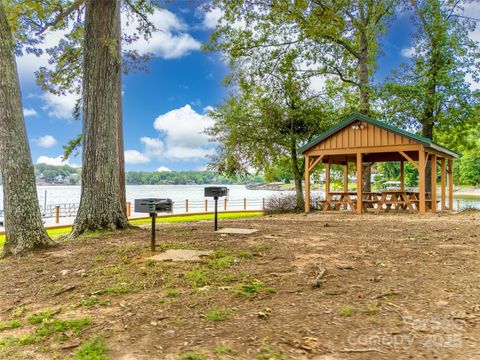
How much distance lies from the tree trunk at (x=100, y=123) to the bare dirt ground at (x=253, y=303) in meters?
1.98

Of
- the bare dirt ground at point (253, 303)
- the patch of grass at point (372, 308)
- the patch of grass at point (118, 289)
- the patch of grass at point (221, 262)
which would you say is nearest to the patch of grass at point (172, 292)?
the bare dirt ground at point (253, 303)

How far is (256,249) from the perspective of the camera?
4.98 m

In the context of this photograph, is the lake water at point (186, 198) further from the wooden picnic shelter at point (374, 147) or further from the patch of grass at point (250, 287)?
the patch of grass at point (250, 287)

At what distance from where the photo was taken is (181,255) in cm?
461

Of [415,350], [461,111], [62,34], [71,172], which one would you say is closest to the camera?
[415,350]

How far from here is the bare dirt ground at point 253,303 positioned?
2307mm

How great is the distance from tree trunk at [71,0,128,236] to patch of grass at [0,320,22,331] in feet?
13.8

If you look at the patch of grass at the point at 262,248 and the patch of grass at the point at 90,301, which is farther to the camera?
the patch of grass at the point at 262,248

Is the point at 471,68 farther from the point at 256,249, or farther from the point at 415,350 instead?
the point at 415,350

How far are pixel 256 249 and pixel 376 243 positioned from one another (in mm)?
1907

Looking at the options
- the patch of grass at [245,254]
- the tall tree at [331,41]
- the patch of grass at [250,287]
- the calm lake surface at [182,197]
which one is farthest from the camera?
the calm lake surface at [182,197]

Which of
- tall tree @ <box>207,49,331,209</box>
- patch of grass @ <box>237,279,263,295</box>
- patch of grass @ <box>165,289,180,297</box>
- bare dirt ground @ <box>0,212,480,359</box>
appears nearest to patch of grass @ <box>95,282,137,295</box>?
bare dirt ground @ <box>0,212,480,359</box>

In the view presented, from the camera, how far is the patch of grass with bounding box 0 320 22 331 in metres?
2.82

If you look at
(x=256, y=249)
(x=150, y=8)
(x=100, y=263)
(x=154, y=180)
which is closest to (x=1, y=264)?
(x=100, y=263)
